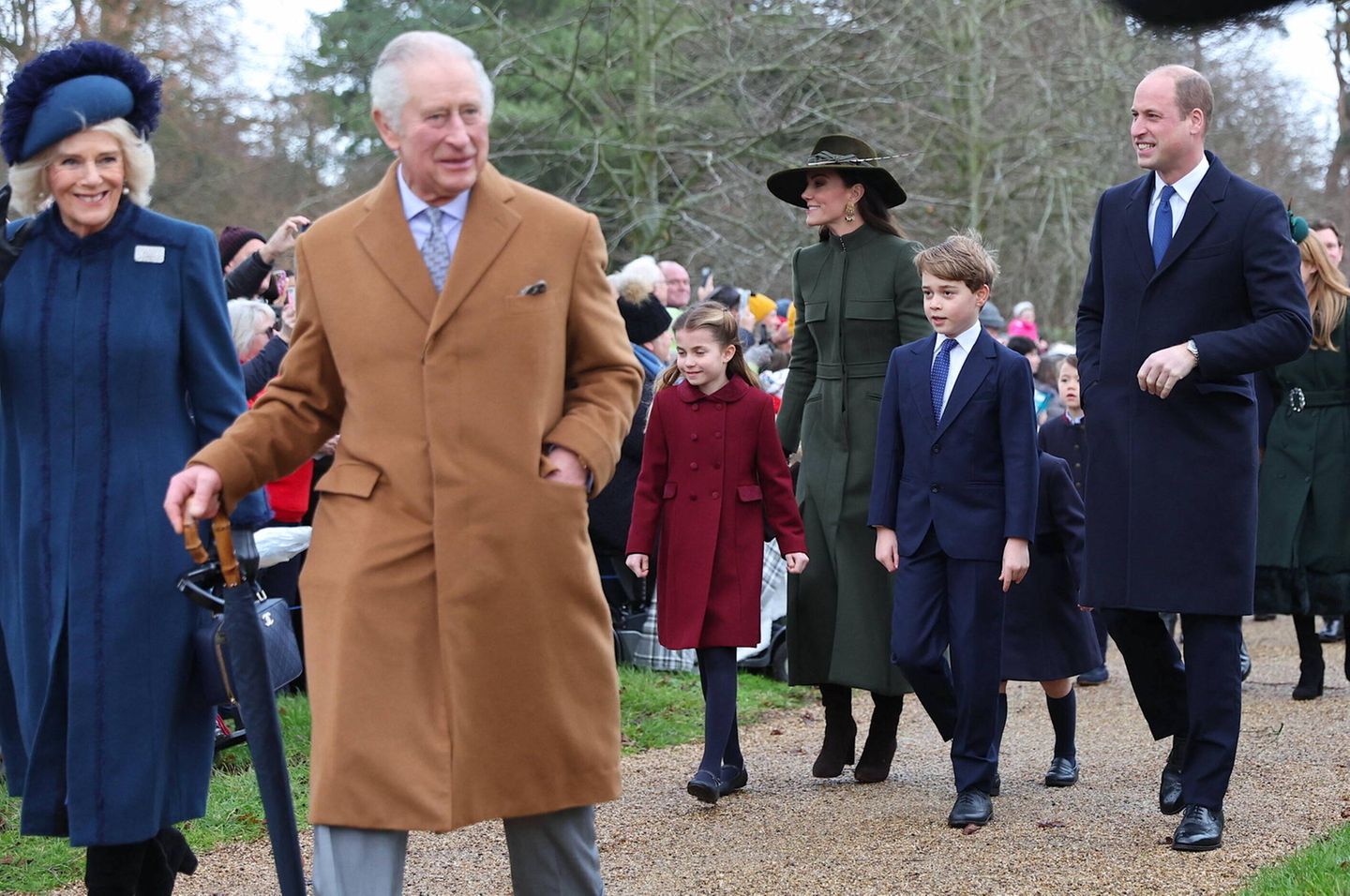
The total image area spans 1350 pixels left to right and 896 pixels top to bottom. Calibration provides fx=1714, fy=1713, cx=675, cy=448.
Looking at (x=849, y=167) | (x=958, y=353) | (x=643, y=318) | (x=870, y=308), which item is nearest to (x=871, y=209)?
(x=849, y=167)

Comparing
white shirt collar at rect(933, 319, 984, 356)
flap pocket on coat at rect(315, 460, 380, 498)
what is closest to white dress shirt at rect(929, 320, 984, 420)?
white shirt collar at rect(933, 319, 984, 356)

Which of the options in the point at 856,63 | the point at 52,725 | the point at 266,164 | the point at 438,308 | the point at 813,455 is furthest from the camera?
the point at 266,164

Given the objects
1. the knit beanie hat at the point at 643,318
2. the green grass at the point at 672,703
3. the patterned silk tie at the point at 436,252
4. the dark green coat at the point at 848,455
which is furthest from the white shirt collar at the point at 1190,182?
the knit beanie hat at the point at 643,318

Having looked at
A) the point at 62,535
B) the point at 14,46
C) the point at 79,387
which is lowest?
the point at 62,535

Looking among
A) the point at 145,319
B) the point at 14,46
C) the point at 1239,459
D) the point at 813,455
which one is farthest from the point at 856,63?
the point at 145,319

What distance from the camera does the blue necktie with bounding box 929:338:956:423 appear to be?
6008 millimetres

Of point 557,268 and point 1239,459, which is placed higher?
point 557,268

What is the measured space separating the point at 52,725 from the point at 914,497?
9.77ft

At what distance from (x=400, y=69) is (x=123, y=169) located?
1.15m

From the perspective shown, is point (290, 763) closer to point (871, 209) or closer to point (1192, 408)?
point (871, 209)

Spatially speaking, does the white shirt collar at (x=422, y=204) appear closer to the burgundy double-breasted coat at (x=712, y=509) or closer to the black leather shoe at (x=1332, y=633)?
the burgundy double-breasted coat at (x=712, y=509)

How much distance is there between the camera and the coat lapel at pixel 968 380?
19.5 feet

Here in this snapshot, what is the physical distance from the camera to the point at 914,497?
5.96 metres

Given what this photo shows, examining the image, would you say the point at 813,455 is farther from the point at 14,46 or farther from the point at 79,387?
the point at 14,46
